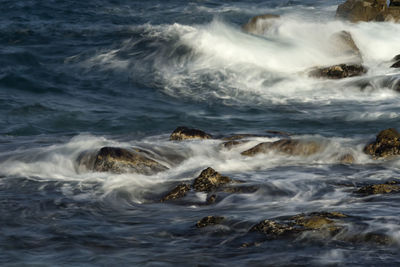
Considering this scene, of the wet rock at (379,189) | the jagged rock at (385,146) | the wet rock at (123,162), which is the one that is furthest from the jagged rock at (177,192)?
the jagged rock at (385,146)

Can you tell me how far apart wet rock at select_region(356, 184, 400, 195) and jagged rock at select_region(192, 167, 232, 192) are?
4.96 ft

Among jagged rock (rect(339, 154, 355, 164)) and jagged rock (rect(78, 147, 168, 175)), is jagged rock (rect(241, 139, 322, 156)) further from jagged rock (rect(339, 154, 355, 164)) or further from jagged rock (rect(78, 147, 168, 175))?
jagged rock (rect(78, 147, 168, 175))

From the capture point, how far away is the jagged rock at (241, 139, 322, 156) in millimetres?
9781

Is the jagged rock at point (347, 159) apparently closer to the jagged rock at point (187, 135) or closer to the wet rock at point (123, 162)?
the jagged rock at point (187, 135)

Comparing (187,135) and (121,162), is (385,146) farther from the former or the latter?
(121,162)

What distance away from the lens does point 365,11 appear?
21.4m

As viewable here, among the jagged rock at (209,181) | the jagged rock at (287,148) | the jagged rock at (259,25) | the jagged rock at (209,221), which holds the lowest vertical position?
the jagged rock at (287,148)

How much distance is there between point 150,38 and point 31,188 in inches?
482

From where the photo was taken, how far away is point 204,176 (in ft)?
27.0

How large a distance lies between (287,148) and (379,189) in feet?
7.97

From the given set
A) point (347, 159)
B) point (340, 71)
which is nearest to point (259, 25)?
point (340, 71)

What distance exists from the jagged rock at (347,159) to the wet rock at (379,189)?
1748 millimetres

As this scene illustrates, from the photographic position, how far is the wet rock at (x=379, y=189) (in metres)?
7.48

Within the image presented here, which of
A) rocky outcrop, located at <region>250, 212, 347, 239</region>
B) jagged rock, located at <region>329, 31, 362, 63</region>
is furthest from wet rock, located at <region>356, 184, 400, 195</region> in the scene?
jagged rock, located at <region>329, 31, 362, 63</region>
